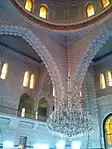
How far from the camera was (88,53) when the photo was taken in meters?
9.93

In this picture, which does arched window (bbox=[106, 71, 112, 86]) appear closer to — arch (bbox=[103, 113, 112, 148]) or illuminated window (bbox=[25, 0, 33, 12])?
arch (bbox=[103, 113, 112, 148])

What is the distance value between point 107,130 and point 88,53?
213 inches

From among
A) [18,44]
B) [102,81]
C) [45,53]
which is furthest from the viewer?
[102,81]

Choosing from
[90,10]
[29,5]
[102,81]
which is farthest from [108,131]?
[29,5]

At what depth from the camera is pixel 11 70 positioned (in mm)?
12469

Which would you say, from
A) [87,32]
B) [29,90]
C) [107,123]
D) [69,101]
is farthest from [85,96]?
[69,101]

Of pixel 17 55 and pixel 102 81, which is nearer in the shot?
pixel 17 55

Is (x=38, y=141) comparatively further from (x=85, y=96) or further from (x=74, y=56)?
(x=74, y=56)

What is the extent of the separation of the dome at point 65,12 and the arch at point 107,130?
622 centimetres

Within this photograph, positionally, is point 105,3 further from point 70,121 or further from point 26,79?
point 26,79

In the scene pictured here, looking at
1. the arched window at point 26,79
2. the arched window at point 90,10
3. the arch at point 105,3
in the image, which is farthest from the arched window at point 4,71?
the arch at point 105,3

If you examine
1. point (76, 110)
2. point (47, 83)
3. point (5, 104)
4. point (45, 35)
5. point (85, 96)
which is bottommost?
point (76, 110)

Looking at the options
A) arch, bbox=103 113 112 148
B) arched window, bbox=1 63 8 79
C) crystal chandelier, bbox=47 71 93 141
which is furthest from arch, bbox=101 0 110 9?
arched window, bbox=1 63 8 79

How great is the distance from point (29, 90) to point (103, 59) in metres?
5.60
